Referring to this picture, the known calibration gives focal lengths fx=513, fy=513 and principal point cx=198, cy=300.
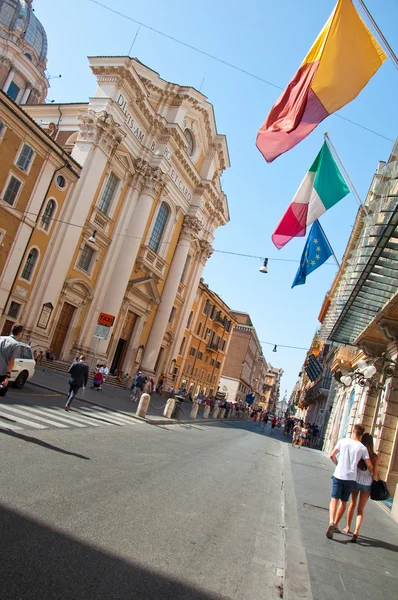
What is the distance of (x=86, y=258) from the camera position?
113 ft

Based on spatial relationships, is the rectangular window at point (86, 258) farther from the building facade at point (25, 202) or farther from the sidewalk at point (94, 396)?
the sidewalk at point (94, 396)

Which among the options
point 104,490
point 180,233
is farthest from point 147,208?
point 104,490

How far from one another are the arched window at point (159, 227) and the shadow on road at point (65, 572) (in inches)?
1467

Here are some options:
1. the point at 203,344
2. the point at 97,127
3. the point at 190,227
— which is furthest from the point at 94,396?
the point at 203,344

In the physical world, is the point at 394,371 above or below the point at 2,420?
above

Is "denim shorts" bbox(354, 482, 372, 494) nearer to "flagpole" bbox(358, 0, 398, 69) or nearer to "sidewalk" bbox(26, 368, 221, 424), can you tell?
"flagpole" bbox(358, 0, 398, 69)

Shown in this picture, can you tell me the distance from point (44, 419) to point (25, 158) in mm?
18513

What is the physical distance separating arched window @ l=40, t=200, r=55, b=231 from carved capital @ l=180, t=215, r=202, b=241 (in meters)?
16.7

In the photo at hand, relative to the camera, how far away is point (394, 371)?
1596cm

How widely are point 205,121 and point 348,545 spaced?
1657 inches

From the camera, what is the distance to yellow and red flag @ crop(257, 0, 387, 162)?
310 inches

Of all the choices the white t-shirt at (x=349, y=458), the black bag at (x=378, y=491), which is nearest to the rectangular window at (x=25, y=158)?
the white t-shirt at (x=349, y=458)

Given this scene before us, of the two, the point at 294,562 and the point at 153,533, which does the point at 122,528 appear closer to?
the point at 153,533

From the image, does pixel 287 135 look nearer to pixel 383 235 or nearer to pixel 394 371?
pixel 383 235
